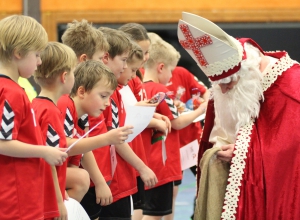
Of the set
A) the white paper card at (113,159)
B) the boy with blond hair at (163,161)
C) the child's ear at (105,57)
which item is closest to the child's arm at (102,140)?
the white paper card at (113,159)

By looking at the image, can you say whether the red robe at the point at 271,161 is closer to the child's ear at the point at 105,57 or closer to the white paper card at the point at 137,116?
the white paper card at the point at 137,116

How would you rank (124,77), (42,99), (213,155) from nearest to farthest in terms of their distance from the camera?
(42,99)
(213,155)
(124,77)

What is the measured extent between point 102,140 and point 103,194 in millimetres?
430

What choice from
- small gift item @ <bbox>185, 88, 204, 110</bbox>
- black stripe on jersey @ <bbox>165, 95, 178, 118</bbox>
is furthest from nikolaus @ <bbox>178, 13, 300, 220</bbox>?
small gift item @ <bbox>185, 88, 204, 110</bbox>

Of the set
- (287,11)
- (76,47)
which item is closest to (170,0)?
(287,11)

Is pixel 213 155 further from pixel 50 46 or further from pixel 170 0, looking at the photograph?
pixel 170 0

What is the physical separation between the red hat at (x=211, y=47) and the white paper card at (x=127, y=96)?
24.6 inches

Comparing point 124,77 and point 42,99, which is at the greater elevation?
point 42,99

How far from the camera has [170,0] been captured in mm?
8414

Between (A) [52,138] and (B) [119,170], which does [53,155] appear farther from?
(B) [119,170]

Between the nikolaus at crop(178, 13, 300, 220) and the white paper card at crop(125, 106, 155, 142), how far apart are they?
0.39m

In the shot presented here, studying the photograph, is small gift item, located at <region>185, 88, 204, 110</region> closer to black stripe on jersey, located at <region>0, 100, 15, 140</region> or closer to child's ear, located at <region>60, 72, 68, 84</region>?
child's ear, located at <region>60, 72, 68, 84</region>

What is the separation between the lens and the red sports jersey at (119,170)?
12.1 ft

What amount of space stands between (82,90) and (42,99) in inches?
14.2
